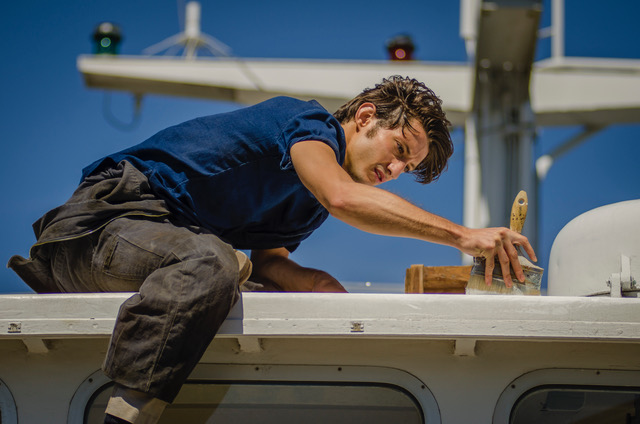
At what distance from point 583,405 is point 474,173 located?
6373mm

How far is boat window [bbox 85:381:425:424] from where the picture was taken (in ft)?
7.44

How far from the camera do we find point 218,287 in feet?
6.88

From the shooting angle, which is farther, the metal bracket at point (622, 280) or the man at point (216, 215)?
the metal bracket at point (622, 280)

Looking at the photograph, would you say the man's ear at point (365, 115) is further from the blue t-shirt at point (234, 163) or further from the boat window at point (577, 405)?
the boat window at point (577, 405)

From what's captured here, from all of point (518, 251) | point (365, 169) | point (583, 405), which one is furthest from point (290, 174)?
point (583, 405)

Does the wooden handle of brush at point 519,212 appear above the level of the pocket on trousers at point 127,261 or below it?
above

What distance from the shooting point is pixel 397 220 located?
90.6 inches

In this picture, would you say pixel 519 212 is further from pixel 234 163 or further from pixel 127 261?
pixel 127 261

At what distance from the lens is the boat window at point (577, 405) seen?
7.34 feet

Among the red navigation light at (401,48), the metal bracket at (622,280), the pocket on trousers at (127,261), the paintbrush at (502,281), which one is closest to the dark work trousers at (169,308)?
the pocket on trousers at (127,261)

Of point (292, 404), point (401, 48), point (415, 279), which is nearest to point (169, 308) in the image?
point (292, 404)

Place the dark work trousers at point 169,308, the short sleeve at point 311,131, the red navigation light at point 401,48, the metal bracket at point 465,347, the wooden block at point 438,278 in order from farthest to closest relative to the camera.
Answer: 1. the red navigation light at point 401,48
2. the wooden block at point 438,278
3. the short sleeve at point 311,131
4. the metal bracket at point 465,347
5. the dark work trousers at point 169,308

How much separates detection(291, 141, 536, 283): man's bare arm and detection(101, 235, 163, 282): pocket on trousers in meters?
0.50

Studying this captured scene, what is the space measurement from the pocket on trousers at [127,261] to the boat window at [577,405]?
3.55 feet
